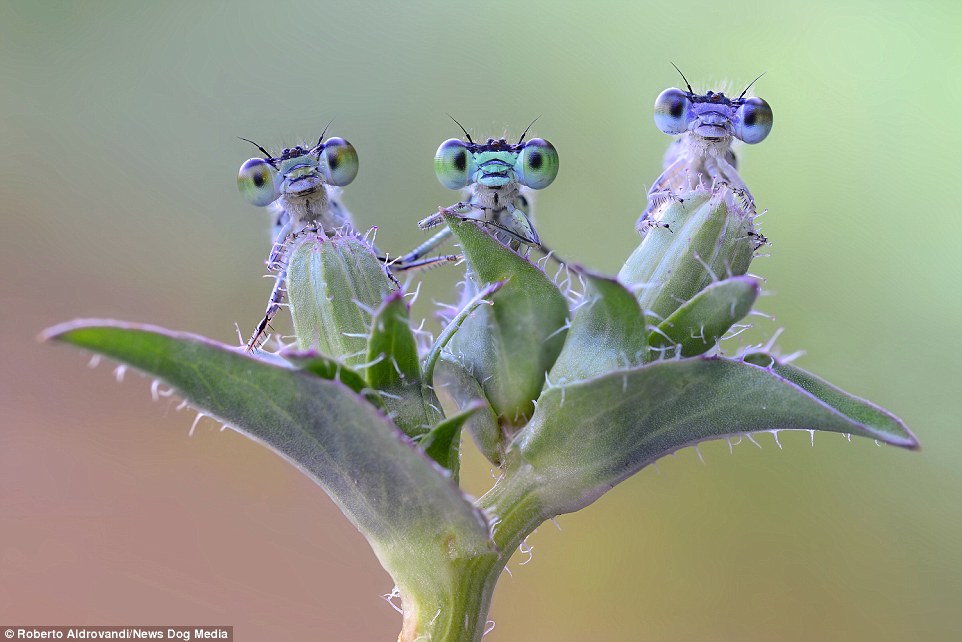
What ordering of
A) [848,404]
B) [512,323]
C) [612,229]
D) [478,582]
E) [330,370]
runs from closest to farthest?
[330,370] < [848,404] < [478,582] < [512,323] < [612,229]

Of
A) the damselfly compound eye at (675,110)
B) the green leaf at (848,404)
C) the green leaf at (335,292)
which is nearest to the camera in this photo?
the green leaf at (848,404)

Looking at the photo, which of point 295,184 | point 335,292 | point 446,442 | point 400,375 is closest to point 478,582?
point 446,442

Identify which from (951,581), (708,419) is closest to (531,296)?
(708,419)

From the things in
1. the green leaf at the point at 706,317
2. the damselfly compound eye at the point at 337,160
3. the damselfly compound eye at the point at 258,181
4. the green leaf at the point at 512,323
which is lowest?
the green leaf at the point at 706,317

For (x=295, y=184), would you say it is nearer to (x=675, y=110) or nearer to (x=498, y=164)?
(x=498, y=164)

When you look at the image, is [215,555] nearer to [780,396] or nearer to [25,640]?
[25,640]

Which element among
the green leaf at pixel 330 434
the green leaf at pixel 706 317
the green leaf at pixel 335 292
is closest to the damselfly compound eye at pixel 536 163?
the green leaf at pixel 335 292

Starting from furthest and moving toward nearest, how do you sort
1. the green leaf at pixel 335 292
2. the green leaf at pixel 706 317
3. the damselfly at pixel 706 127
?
the damselfly at pixel 706 127 < the green leaf at pixel 335 292 < the green leaf at pixel 706 317

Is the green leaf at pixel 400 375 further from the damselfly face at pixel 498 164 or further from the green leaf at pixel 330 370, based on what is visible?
the damselfly face at pixel 498 164

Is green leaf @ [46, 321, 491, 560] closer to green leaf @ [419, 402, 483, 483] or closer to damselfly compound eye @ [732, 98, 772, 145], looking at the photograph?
green leaf @ [419, 402, 483, 483]
